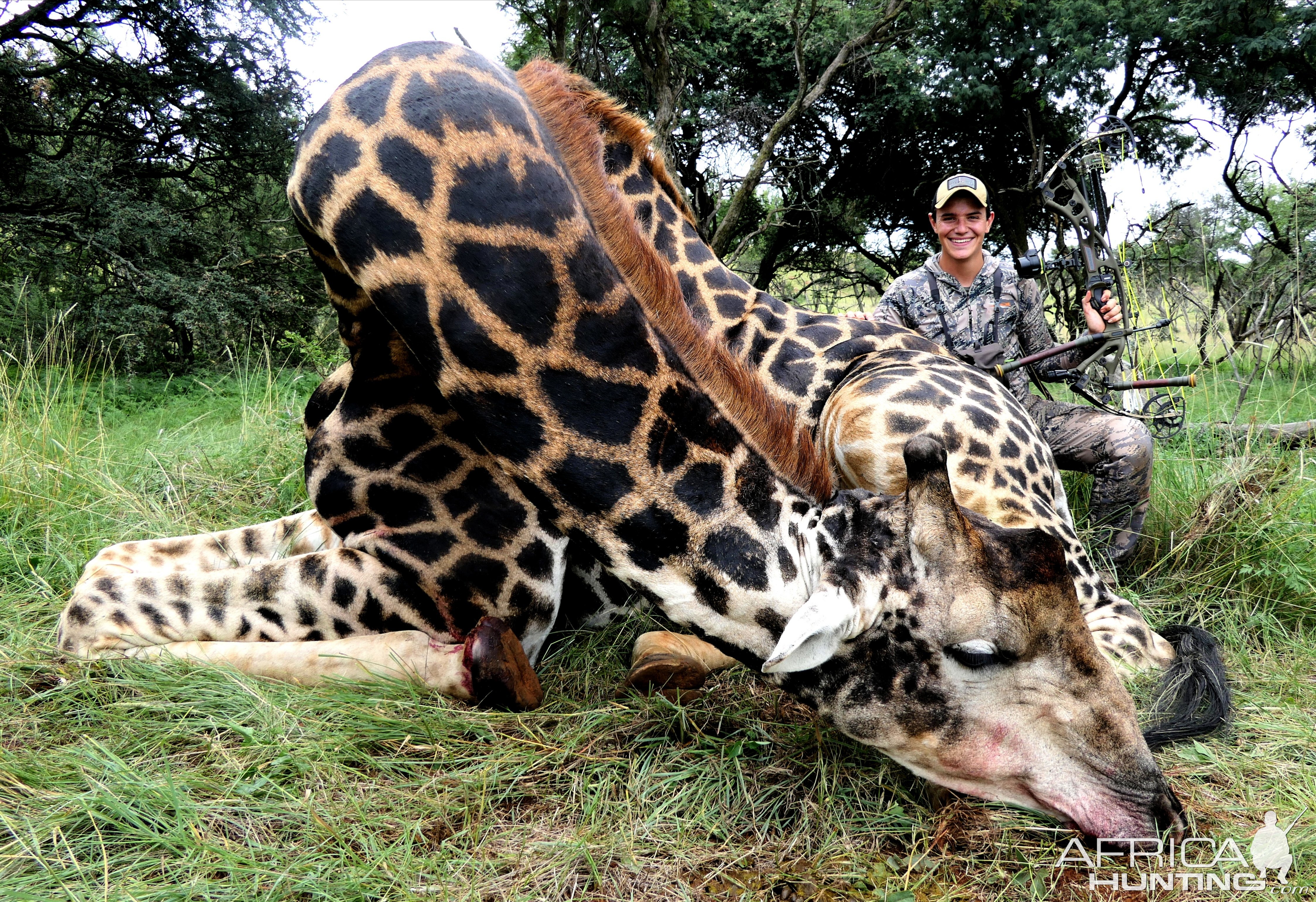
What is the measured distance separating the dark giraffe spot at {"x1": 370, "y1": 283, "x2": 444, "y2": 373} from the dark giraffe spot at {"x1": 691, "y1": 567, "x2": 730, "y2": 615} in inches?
36.0

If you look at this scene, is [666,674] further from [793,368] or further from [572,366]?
[793,368]

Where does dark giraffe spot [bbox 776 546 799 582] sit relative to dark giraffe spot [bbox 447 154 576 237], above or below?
below

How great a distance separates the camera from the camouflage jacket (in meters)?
5.55

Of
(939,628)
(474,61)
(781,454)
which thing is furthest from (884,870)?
(474,61)

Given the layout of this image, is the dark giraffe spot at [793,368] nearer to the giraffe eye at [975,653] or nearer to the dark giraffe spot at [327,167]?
the giraffe eye at [975,653]

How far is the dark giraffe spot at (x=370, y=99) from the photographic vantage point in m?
2.32

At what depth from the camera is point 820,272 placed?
1736 centimetres

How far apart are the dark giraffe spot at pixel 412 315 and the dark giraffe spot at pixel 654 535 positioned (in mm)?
698

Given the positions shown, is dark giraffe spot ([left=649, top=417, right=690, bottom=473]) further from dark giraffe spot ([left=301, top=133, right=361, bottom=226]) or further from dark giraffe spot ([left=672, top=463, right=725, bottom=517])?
dark giraffe spot ([left=301, top=133, right=361, bottom=226])

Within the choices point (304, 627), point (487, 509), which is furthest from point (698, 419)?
point (304, 627)

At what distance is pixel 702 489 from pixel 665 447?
0.15 m

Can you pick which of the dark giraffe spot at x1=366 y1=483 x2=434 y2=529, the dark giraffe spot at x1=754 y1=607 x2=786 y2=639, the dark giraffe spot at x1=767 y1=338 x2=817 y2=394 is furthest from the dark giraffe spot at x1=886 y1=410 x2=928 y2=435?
the dark giraffe spot at x1=366 y1=483 x2=434 y2=529

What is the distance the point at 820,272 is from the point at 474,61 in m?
15.6

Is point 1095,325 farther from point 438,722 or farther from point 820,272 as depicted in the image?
point 820,272
